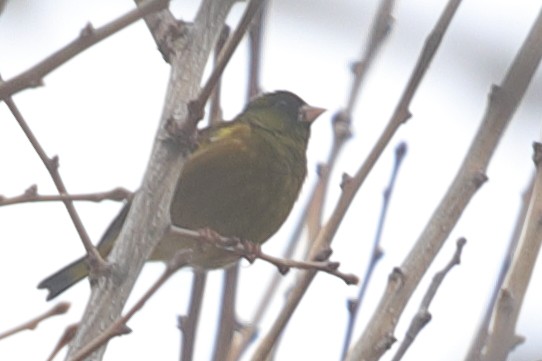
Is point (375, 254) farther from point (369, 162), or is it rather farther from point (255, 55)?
point (255, 55)

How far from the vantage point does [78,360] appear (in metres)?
1.62

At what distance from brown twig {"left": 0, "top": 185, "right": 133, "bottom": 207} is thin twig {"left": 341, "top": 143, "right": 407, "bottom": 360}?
52 cm

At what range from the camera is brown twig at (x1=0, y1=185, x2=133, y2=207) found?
6.18ft

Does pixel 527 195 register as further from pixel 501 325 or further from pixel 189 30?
pixel 189 30

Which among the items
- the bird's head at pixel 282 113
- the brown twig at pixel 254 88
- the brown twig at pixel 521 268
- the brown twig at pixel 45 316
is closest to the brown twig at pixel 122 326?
the brown twig at pixel 45 316

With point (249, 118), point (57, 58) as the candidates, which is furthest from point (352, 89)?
point (249, 118)

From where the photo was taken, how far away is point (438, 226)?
2156 millimetres

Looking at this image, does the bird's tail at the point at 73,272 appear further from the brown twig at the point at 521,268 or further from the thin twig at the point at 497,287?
the brown twig at the point at 521,268

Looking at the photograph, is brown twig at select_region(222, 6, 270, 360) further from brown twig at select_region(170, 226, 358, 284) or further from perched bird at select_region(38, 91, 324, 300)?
perched bird at select_region(38, 91, 324, 300)

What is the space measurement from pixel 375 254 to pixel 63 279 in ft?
5.89

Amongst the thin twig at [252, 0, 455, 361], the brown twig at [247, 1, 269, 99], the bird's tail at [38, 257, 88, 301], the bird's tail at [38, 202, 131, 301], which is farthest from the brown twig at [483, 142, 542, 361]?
the bird's tail at [38, 257, 88, 301]

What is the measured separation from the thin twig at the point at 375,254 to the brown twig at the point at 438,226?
65 millimetres

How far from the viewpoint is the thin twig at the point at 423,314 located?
2.08 metres

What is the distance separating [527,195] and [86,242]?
3.27 feet
